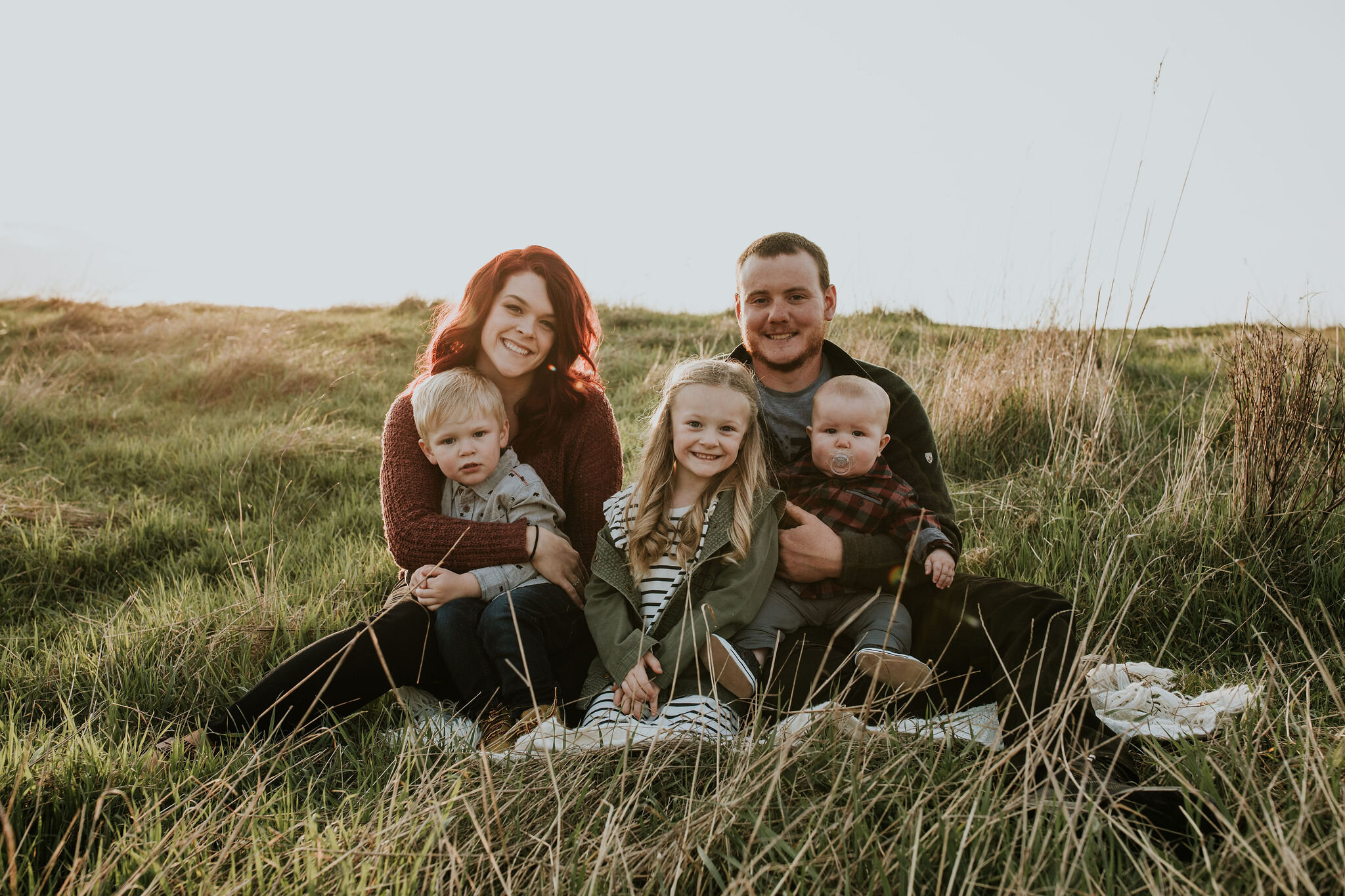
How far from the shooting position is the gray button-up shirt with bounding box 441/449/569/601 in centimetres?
299

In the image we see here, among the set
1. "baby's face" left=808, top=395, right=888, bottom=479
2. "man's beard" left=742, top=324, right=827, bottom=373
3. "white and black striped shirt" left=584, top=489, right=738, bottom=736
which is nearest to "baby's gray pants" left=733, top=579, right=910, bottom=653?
"white and black striped shirt" left=584, top=489, right=738, bottom=736

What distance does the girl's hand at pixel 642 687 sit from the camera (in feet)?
7.98

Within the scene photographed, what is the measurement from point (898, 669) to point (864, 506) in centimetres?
65

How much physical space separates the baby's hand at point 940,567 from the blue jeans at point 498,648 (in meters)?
1.32

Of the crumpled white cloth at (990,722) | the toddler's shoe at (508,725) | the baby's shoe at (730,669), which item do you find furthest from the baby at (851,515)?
the toddler's shoe at (508,725)

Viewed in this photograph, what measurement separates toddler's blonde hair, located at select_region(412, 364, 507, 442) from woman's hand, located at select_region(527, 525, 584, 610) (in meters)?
0.49

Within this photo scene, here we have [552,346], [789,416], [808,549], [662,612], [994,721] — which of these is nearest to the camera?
[994,721]

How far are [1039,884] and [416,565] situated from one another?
2.25m

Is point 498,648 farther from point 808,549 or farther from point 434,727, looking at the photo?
point 808,549

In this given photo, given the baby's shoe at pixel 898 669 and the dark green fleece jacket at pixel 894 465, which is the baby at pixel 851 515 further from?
the baby's shoe at pixel 898 669

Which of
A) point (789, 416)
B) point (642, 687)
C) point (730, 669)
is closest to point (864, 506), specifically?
point (789, 416)

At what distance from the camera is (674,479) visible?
282 cm

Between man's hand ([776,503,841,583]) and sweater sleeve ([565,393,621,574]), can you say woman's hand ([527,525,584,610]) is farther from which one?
man's hand ([776,503,841,583])

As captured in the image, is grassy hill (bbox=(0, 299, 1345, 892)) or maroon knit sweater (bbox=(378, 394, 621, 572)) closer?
grassy hill (bbox=(0, 299, 1345, 892))
